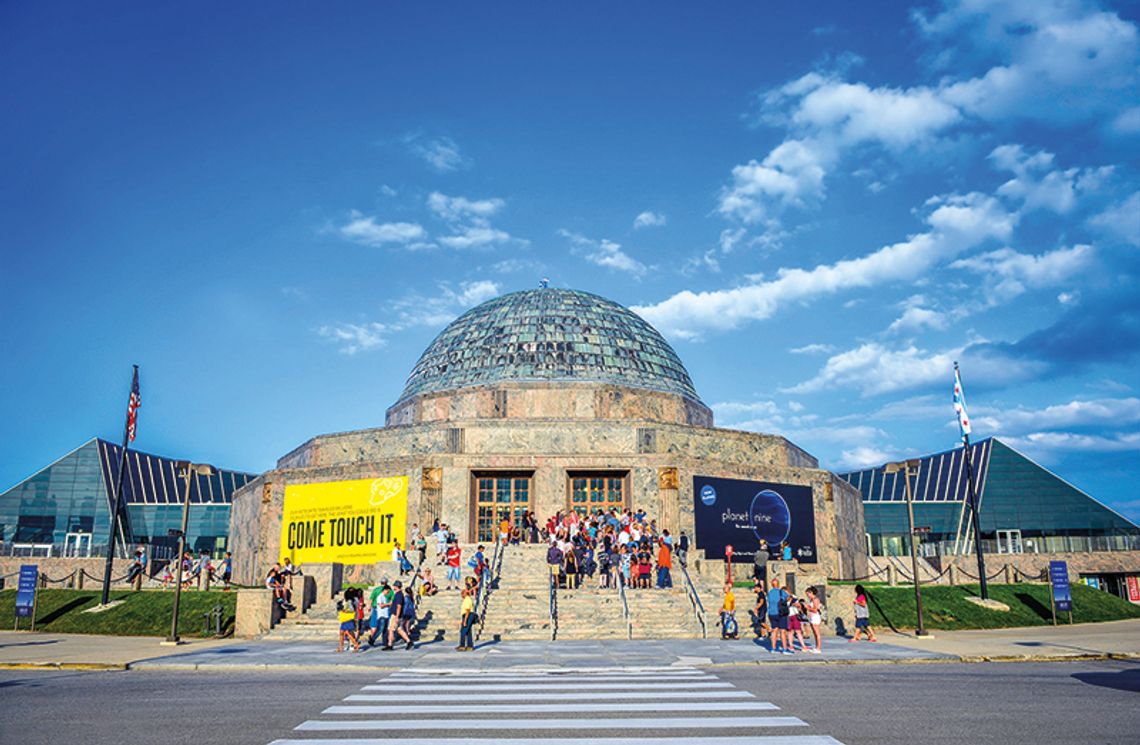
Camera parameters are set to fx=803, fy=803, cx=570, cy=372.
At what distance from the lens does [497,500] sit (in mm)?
22656

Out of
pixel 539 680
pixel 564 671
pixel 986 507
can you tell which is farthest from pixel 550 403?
pixel 986 507

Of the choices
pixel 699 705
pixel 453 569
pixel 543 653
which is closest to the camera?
pixel 699 705

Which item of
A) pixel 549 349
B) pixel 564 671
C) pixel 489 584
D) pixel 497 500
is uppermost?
pixel 549 349

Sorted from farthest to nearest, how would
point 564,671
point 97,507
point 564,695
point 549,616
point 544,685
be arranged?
point 97,507 → point 549,616 → point 564,671 → point 544,685 → point 564,695

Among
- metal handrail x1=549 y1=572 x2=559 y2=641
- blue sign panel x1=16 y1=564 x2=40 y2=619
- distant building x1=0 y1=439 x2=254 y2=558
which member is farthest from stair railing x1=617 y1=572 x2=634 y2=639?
distant building x1=0 y1=439 x2=254 y2=558

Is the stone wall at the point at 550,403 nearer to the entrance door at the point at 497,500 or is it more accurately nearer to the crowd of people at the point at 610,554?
the entrance door at the point at 497,500

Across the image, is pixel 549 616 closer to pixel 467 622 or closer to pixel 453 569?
pixel 453 569

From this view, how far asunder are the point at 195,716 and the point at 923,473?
44181mm

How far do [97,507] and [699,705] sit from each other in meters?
43.2

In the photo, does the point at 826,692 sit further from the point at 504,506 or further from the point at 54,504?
the point at 54,504

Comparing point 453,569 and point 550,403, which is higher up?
point 550,403

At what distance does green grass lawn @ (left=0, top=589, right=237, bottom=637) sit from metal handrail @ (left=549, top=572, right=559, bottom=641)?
266 inches

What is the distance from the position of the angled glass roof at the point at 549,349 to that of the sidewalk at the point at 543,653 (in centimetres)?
1482

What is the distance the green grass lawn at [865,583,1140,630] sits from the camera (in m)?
17.0
